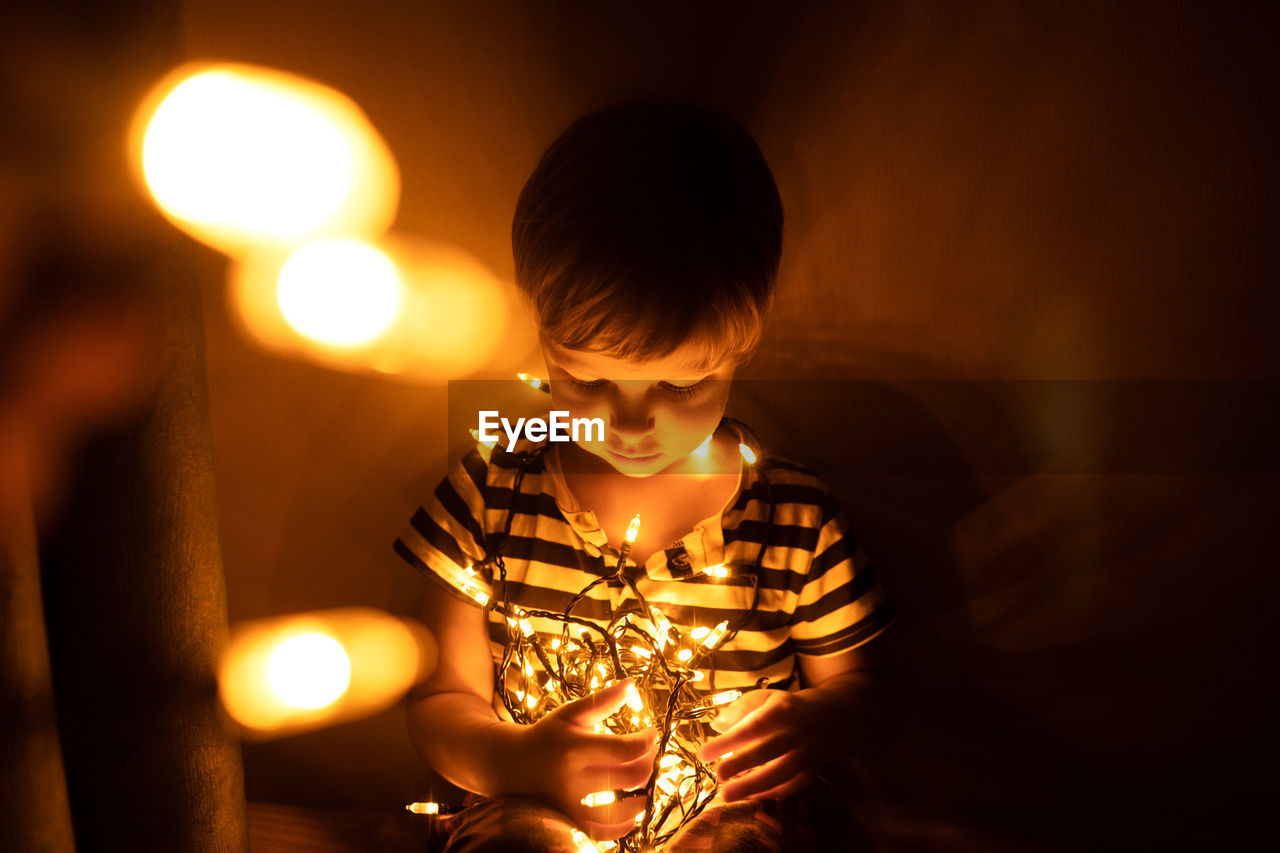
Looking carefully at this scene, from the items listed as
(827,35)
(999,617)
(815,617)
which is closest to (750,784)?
(815,617)

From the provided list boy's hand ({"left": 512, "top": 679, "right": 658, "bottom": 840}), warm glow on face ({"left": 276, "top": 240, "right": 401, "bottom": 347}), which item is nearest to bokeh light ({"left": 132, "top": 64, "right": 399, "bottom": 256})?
warm glow on face ({"left": 276, "top": 240, "right": 401, "bottom": 347})

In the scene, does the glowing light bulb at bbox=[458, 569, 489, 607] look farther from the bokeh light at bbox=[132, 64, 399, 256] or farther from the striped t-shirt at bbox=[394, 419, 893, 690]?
the bokeh light at bbox=[132, 64, 399, 256]

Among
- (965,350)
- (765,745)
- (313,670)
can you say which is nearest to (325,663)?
(313,670)

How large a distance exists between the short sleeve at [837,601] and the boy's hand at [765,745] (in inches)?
3.0

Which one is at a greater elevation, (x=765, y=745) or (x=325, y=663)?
(x=325, y=663)

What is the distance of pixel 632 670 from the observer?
70cm

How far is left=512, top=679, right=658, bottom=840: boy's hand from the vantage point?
623mm

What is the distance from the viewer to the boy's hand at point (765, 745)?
65 cm

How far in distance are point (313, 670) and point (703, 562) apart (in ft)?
1.71

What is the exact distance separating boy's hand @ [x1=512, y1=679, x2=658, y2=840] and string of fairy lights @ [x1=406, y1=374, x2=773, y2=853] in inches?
0.4

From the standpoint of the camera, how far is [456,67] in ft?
2.56

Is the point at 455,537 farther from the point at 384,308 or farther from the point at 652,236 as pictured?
the point at 652,236

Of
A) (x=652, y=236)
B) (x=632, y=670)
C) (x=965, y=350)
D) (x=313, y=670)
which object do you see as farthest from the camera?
(x=313, y=670)

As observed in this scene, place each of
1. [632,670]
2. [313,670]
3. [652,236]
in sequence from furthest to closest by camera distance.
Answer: [313,670] < [632,670] < [652,236]
